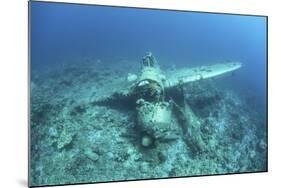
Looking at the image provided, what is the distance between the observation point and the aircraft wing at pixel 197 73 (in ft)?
10.3

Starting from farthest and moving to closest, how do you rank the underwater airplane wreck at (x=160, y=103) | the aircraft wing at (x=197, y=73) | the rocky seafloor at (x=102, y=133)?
the aircraft wing at (x=197, y=73), the underwater airplane wreck at (x=160, y=103), the rocky seafloor at (x=102, y=133)

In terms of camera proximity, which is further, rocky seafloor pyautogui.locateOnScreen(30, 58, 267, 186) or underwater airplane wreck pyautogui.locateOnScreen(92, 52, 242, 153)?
underwater airplane wreck pyautogui.locateOnScreen(92, 52, 242, 153)

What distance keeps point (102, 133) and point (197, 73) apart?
0.95 meters

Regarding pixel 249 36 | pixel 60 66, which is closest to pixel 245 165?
pixel 249 36

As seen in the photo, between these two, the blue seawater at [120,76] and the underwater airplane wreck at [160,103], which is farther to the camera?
the underwater airplane wreck at [160,103]

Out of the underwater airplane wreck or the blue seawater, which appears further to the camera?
the underwater airplane wreck

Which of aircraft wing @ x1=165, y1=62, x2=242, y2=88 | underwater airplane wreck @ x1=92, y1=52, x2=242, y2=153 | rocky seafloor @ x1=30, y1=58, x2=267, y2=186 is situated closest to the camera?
rocky seafloor @ x1=30, y1=58, x2=267, y2=186

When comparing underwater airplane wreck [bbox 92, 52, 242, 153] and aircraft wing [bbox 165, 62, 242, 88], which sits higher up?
aircraft wing [bbox 165, 62, 242, 88]

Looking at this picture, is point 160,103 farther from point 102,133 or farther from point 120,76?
point 102,133

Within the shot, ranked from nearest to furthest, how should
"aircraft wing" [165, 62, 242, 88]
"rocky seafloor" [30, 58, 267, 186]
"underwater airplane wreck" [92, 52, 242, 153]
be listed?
"rocky seafloor" [30, 58, 267, 186]
"underwater airplane wreck" [92, 52, 242, 153]
"aircraft wing" [165, 62, 242, 88]

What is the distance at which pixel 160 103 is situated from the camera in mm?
3094

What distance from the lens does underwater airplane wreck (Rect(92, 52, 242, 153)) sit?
3.04 metres

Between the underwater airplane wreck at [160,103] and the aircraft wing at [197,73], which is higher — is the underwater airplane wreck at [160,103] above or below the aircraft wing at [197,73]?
below

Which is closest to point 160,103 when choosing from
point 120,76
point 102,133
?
point 120,76
